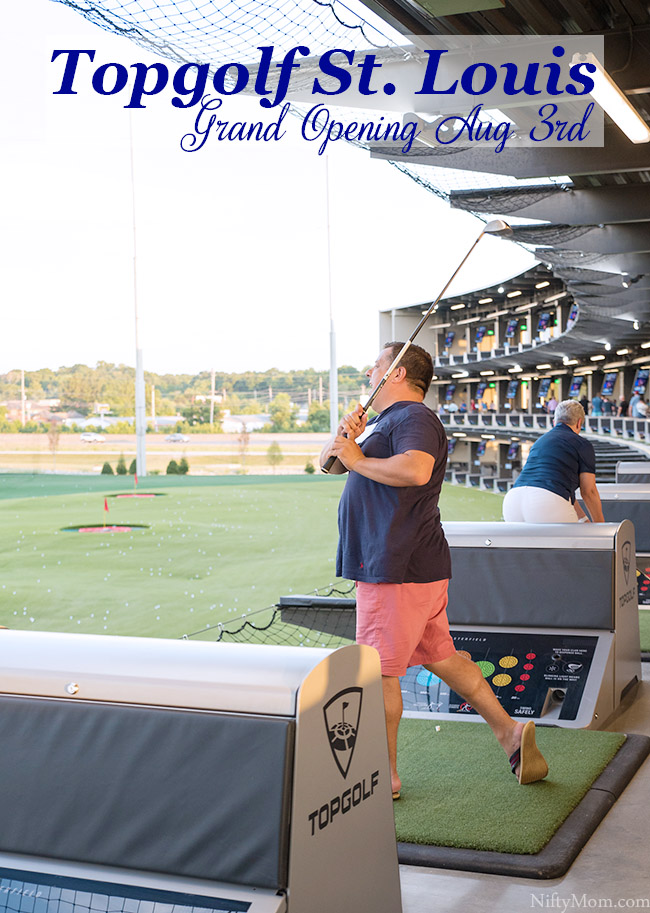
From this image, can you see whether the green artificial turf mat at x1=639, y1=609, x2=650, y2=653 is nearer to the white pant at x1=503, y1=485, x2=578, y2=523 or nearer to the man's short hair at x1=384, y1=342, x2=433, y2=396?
the white pant at x1=503, y1=485, x2=578, y2=523

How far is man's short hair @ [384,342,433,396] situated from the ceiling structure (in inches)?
71.8

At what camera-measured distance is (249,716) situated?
1.66 meters

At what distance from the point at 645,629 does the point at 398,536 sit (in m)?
3.73

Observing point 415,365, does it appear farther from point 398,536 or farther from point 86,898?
point 86,898

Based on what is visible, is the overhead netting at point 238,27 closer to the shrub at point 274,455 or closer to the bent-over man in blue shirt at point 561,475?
the bent-over man in blue shirt at point 561,475

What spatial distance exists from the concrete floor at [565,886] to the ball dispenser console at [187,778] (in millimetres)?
628

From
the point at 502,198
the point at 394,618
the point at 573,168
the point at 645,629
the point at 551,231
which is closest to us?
the point at 394,618

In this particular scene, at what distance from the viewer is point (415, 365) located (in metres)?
2.98

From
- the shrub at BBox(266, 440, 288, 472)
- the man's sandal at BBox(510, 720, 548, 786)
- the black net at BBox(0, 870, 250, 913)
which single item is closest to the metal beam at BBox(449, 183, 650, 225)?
the man's sandal at BBox(510, 720, 548, 786)

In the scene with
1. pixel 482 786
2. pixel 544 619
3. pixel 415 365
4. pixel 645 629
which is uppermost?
pixel 415 365

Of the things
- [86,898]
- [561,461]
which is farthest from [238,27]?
[86,898]

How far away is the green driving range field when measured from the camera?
3089 centimetres

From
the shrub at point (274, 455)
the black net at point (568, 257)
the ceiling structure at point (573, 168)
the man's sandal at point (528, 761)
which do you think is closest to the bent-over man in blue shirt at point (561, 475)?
the ceiling structure at point (573, 168)

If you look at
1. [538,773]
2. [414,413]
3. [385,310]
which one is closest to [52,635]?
[414,413]
